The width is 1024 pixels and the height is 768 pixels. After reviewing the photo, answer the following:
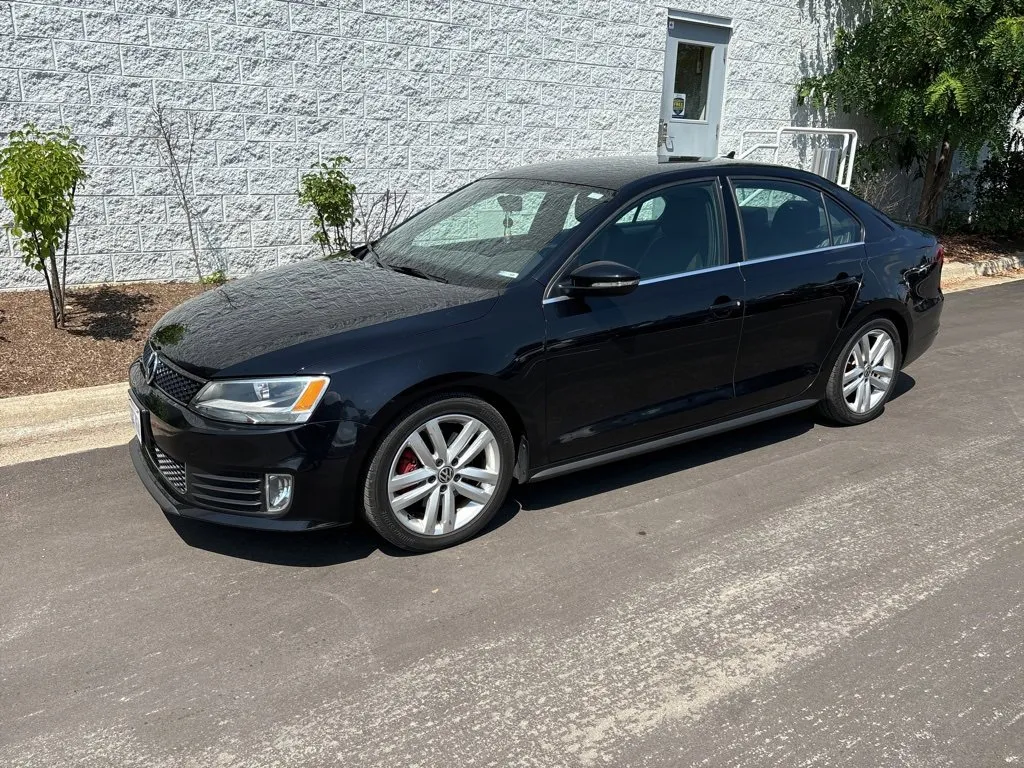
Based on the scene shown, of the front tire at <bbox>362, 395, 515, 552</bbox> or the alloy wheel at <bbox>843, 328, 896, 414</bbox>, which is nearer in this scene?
the front tire at <bbox>362, 395, 515, 552</bbox>

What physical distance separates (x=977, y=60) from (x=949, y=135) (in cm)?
91

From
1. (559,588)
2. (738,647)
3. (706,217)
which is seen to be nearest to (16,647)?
(559,588)

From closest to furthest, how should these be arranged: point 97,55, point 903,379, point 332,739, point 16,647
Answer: point 332,739 → point 16,647 → point 903,379 → point 97,55

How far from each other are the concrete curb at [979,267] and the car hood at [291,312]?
28.1 feet

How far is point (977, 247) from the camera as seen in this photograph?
12.2 metres

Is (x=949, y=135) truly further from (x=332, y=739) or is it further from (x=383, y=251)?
(x=332, y=739)

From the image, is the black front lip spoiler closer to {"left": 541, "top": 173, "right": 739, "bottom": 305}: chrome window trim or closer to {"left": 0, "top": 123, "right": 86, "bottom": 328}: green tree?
{"left": 541, "top": 173, "right": 739, "bottom": 305}: chrome window trim

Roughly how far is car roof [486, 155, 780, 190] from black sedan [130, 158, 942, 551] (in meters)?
0.02

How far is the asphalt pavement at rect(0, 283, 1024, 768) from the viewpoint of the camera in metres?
2.68

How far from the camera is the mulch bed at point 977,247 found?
37.9ft

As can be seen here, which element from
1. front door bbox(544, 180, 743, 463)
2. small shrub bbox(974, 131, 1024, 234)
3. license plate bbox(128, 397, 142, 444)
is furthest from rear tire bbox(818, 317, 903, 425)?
small shrub bbox(974, 131, 1024, 234)

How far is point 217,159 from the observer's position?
7.91m

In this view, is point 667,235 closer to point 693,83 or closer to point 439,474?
point 439,474

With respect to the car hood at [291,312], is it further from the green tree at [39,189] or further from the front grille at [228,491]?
the green tree at [39,189]
